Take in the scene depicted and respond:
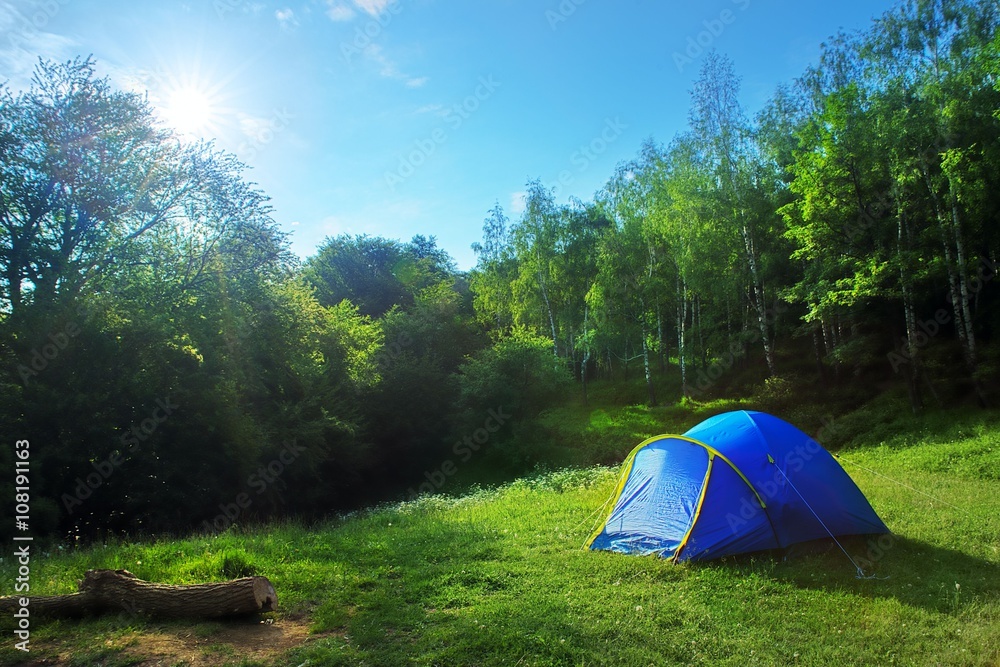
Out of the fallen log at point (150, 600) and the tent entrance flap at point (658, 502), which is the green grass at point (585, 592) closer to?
the fallen log at point (150, 600)

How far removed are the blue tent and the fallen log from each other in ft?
15.3

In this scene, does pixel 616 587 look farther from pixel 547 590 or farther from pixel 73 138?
pixel 73 138

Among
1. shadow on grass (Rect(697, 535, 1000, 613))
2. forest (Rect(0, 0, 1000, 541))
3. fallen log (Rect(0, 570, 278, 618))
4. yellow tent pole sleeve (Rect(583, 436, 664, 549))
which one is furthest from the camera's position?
forest (Rect(0, 0, 1000, 541))

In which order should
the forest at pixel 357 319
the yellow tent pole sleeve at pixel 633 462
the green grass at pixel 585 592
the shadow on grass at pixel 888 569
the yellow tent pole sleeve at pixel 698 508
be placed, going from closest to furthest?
the green grass at pixel 585 592 → the shadow on grass at pixel 888 569 → the yellow tent pole sleeve at pixel 698 508 → the yellow tent pole sleeve at pixel 633 462 → the forest at pixel 357 319

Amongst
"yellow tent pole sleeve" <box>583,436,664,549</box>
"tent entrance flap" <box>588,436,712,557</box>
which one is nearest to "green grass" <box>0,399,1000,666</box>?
"yellow tent pole sleeve" <box>583,436,664,549</box>

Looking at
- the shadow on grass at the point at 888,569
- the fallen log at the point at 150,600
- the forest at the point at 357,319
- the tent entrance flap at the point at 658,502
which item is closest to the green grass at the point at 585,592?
the shadow on grass at the point at 888,569

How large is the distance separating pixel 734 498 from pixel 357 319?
24.6 m

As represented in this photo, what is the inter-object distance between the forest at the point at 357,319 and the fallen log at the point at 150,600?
664cm

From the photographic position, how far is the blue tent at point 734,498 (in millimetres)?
6992

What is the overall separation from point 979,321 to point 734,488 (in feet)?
57.4

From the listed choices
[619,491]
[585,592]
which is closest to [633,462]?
[619,491]

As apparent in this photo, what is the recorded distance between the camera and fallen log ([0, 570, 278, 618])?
5.38 meters

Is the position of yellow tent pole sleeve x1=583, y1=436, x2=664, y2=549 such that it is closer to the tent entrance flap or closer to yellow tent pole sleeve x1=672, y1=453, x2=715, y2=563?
the tent entrance flap

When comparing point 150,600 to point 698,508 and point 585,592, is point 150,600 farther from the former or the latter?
point 698,508
